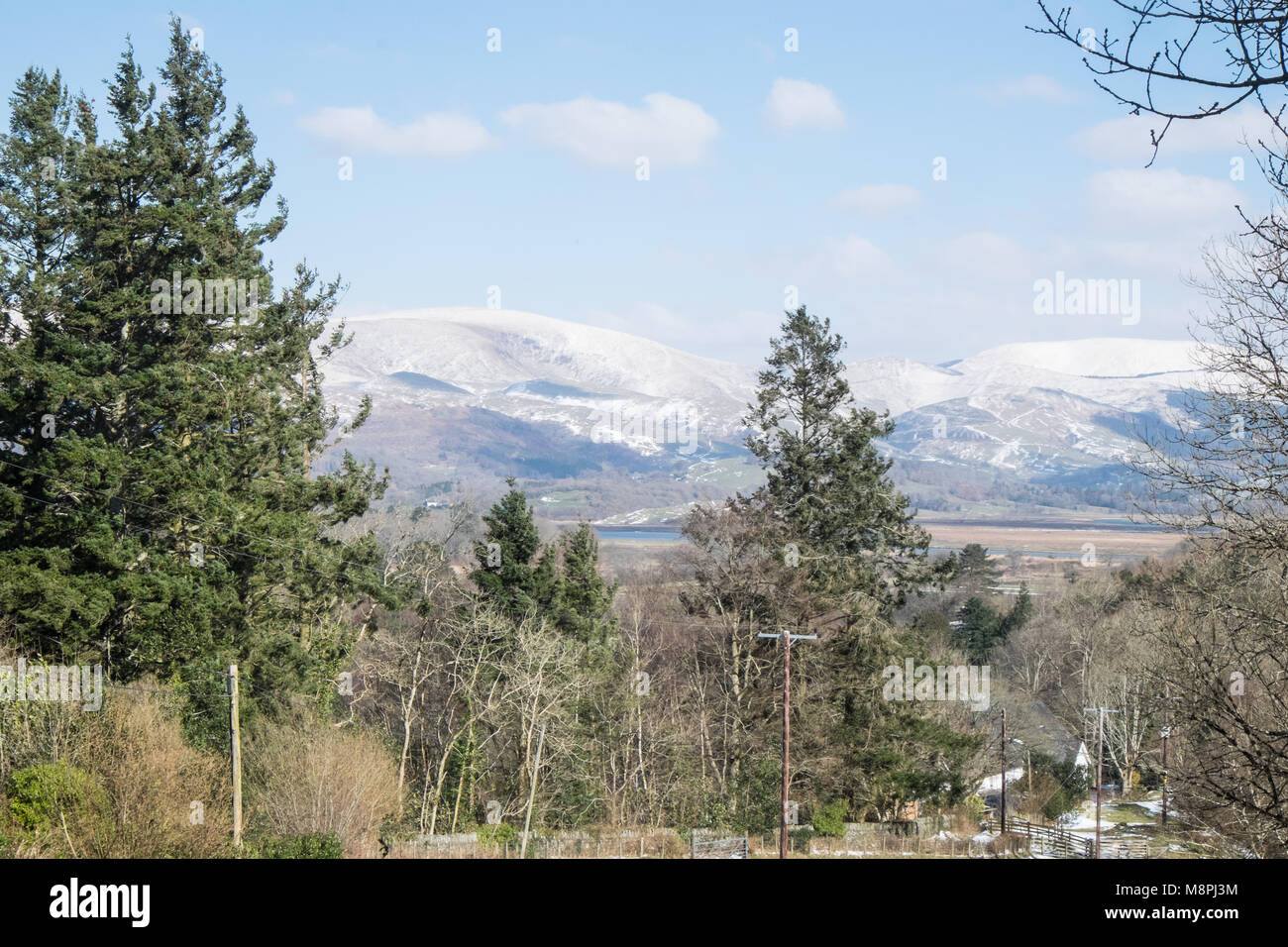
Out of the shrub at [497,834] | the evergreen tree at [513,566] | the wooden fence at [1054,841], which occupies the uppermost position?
the evergreen tree at [513,566]

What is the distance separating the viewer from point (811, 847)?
32000 mm

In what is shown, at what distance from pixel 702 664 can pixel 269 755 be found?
17.0 metres

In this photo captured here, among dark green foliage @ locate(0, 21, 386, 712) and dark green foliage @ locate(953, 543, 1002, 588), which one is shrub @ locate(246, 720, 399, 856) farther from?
dark green foliage @ locate(953, 543, 1002, 588)

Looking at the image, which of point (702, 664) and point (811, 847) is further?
point (702, 664)

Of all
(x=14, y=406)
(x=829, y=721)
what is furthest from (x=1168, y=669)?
(x=829, y=721)

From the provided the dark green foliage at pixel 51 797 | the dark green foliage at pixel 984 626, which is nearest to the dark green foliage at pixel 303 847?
the dark green foliage at pixel 51 797

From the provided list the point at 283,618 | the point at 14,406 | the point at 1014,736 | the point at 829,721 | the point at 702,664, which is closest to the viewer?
the point at 14,406

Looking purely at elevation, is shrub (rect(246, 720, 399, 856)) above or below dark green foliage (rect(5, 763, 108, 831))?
below

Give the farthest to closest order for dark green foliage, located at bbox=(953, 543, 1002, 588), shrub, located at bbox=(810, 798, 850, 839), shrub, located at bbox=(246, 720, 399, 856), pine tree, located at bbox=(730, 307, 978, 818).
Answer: dark green foliage, located at bbox=(953, 543, 1002, 588) → pine tree, located at bbox=(730, 307, 978, 818) → shrub, located at bbox=(810, 798, 850, 839) → shrub, located at bbox=(246, 720, 399, 856)

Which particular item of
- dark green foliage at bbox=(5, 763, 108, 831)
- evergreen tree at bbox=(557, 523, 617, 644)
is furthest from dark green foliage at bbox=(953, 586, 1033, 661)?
dark green foliage at bbox=(5, 763, 108, 831)

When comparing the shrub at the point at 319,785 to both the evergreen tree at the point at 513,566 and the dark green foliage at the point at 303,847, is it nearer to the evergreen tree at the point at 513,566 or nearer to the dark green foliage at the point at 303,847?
the dark green foliage at the point at 303,847

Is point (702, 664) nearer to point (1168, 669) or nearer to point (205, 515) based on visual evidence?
point (205, 515)
